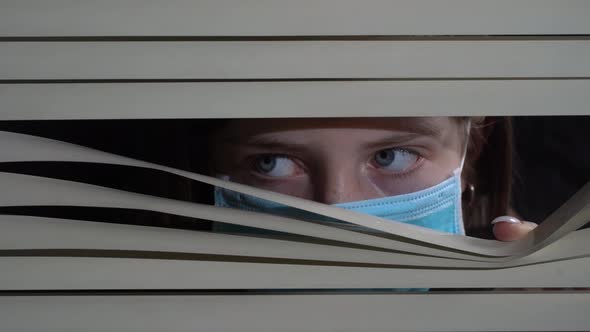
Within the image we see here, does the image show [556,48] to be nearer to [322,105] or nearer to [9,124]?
[322,105]

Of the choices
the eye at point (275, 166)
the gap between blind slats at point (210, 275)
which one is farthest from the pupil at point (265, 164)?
the gap between blind slats at point (210, 275)

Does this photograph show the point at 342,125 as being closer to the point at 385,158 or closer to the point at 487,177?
the point at 385,158

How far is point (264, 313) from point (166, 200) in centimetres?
11

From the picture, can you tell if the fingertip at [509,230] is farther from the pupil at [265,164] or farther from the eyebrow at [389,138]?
the pupil at [265,164]

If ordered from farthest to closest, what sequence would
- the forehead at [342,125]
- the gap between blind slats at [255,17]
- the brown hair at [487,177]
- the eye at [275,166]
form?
the brown hair at [487,177], the eye at [275,166], the forehead at [342,125], the gap between blind slats at [255,17]

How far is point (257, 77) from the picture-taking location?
479 mm

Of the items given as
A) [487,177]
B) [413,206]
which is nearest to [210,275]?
[413,206]

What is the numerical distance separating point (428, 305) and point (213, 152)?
0.52 metres

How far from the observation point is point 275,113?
48cm

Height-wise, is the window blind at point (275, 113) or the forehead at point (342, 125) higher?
the forehead at point (342, 125)

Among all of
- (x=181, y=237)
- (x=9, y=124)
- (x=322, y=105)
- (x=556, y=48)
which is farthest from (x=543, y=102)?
(x=9, y=124)

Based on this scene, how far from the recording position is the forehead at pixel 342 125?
717 millimetres

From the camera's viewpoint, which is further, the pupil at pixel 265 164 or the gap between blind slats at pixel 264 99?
the pupil at pixel 265 164

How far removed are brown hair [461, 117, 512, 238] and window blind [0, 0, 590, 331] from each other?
662mm
